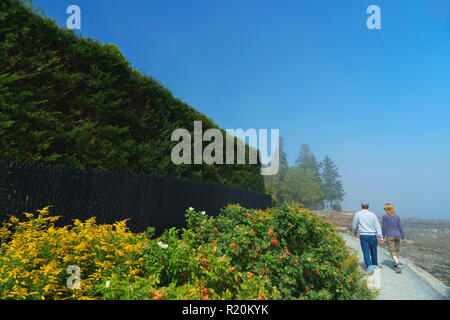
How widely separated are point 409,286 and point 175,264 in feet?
18.0

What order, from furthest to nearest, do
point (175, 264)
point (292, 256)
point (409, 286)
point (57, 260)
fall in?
1. point (409, 286)
2. point (292, 256)
3. point (175, 264)
4. point (57, 260)

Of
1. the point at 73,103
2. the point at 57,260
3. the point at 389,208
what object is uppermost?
the point at 73,103

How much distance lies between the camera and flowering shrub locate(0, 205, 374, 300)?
324cm

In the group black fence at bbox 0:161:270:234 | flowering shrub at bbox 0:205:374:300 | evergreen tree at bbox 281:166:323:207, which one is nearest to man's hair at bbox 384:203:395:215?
flowering shrub at bbox 0:205:374:300

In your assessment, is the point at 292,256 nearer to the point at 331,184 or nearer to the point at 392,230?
the point at 392,230

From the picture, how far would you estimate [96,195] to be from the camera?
232 inches

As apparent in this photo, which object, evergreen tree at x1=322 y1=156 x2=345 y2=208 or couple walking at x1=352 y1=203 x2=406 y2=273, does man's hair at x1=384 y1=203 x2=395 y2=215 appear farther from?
evergreen tree at x1=322 y1=156 x2=345 y2=208

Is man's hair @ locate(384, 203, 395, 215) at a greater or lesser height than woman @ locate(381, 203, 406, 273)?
greater

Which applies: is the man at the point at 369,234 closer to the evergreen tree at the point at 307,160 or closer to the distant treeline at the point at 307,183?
the distant treeline at the point at 307,183

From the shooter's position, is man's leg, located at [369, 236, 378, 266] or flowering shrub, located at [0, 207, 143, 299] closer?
flowering shrub, located at [0, 207, 143, 299]

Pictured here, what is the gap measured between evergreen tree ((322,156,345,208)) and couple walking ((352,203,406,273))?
7897cm

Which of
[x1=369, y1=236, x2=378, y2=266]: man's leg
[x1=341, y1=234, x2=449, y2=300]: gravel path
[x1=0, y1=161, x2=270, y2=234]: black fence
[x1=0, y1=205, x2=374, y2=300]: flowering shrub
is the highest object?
[x1=0, y1=161, x2=270, y2=234]: black fence

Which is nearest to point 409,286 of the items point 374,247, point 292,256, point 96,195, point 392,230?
point 374,247
